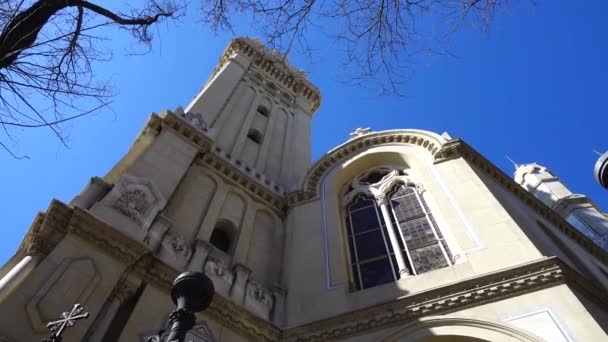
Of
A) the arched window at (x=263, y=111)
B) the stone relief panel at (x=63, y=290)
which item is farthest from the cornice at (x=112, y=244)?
the arched window at (x=263, y=111)

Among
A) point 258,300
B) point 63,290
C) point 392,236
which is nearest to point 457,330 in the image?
point 392,236

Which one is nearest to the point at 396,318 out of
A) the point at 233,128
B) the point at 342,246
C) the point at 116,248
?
the point at 342,246

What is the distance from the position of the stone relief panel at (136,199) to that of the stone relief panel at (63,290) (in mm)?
1653

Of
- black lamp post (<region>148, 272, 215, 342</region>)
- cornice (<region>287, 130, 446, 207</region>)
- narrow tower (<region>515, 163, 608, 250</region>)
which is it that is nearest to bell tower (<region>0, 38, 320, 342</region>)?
cornice (<region>287, 130, 446, 207</region>)

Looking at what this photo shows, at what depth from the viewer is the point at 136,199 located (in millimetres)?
10062

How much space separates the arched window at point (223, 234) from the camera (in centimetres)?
1291

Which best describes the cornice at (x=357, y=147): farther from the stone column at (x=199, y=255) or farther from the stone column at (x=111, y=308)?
the stone column at (x=111, y=308)

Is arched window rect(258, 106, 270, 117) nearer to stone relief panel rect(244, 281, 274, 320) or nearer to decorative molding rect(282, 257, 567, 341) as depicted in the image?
stone relief panel rect(244, 281, 274, 320)

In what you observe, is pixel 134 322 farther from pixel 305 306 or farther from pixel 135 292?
pixel 305 306

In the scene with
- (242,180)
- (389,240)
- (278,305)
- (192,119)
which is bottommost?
(278,305)

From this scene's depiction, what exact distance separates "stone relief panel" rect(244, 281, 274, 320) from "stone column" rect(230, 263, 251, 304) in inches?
4.2

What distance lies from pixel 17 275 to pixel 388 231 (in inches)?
323

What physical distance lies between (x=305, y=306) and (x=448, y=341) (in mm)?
3008

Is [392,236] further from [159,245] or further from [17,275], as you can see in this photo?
[17,275]
